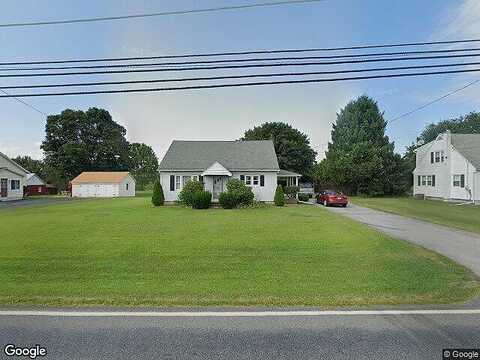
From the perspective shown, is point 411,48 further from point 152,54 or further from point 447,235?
point 152,54

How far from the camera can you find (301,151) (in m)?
52.8

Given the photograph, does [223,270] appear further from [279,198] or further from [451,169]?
[451,169]

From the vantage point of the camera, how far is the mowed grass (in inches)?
209

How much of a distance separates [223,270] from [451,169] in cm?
3223

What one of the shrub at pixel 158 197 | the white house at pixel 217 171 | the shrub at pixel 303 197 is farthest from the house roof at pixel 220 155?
the shrub at pixel 303 197

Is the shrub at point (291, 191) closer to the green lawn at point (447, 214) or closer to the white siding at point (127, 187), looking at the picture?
the green lawn at point (447, 214)

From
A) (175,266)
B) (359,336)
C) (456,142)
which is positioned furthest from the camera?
(456,142)

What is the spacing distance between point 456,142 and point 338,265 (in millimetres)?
32452

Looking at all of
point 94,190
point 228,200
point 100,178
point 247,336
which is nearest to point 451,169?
point 228,200

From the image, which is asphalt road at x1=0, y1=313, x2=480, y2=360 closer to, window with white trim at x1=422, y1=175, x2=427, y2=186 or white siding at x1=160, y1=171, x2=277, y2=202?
white siding at x1=160, y1=171, x2=277, y2=202

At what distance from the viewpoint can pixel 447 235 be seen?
11.8m

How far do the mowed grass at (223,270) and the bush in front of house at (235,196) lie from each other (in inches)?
441

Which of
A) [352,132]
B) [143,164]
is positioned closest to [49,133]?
[143,164]

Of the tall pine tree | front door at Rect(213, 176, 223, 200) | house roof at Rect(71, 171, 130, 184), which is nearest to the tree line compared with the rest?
the tall pine tree
